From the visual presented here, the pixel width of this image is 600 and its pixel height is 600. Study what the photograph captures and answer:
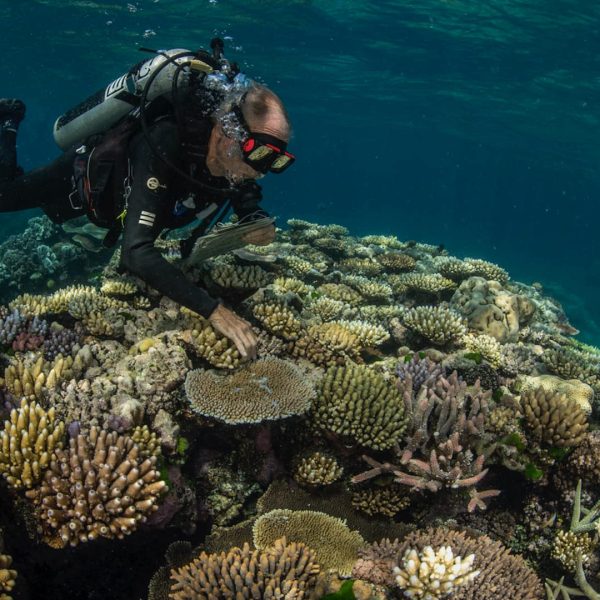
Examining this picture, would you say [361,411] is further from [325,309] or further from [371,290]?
[371,290]

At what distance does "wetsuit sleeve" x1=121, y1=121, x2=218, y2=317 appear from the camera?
156 inches

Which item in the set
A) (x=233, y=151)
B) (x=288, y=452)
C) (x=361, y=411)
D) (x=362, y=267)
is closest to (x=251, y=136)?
(x=233, y=151)

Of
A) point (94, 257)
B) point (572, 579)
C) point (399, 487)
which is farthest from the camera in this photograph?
point (94, 257)

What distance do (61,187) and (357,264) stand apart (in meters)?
6.62

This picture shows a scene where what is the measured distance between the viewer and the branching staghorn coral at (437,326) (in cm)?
658

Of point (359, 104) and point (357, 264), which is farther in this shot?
point (359, 104)

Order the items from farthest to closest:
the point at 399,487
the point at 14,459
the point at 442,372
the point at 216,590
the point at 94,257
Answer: the point at 94,257 → the point at 442,372 → the point at 399,487 → the point at 14,459 → the point at 216,590

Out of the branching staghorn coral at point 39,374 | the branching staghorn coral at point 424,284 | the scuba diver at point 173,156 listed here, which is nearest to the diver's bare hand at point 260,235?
the scuba diver at point 173,156

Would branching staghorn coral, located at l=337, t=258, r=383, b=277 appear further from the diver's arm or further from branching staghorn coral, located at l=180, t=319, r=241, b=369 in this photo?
branching staghorn coral, located at l=180, t=319, r=241, b=369

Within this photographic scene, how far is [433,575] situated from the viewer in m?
3.24

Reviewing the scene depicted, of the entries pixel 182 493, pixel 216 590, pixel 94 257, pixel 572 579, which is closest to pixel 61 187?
pixel 182 493

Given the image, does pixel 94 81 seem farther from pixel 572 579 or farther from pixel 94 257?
pixel 572 579

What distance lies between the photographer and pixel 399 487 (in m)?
4.49

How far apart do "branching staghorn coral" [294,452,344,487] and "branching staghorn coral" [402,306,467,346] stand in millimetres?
2927
